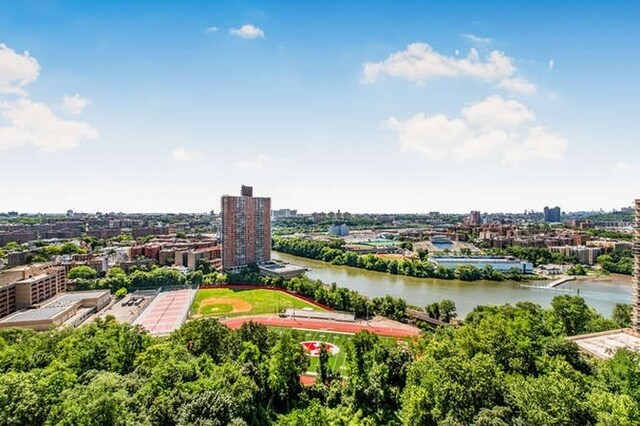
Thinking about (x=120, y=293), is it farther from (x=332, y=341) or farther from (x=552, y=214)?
(x=552, y=214)

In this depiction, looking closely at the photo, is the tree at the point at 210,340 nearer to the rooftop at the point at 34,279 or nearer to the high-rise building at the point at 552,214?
the rooftop at the point at 34,279

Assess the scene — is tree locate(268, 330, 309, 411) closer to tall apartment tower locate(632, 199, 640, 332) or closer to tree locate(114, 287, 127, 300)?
tall apartment tower locate(632, 199, 640, 332)

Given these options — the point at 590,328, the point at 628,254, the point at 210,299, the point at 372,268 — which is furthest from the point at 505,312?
the point at 628,254

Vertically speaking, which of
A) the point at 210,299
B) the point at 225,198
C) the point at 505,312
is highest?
the point at 225,198

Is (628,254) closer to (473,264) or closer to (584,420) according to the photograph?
(473,264)

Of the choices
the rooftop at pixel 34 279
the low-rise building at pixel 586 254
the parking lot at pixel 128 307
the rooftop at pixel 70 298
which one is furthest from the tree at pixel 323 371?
the low-rise building at pixel 586 254
